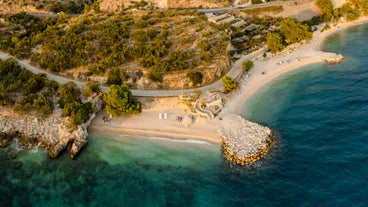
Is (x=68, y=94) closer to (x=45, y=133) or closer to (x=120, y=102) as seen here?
(x=45, y=133)

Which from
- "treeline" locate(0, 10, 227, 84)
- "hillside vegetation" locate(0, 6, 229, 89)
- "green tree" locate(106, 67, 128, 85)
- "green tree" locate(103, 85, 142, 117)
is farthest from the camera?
"treeline" locate(0, 10, 227, 84)

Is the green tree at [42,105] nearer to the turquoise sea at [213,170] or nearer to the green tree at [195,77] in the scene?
the turquoise sea at [213,170]

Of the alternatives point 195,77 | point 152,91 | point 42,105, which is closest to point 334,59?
point 195,77

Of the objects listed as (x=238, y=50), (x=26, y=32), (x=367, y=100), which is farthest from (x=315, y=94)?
(x=26, y=32)

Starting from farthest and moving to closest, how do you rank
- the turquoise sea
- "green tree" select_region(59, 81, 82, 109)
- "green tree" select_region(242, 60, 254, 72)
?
"green tree" select_region(242, 60, 254, 72) → "green tree" select_region(59, 81, 82, 109) → the turquoise sea

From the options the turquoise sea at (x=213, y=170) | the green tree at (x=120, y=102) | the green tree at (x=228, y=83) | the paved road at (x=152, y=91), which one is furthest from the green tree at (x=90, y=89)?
the green tree at (x=228, y=83)

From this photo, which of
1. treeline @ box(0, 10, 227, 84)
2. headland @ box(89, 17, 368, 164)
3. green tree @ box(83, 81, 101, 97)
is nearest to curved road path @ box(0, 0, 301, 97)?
treeline @ box(0, 10, 227, 84)

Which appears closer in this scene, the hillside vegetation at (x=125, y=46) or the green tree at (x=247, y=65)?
the hillside vegetation at (x=125, y=46)

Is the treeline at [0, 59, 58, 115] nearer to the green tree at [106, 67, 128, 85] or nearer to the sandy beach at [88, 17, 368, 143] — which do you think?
the green tree at [106, 67, 128, 85]
